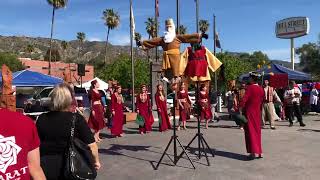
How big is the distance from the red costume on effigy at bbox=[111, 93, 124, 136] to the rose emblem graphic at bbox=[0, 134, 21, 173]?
12023 millimetres

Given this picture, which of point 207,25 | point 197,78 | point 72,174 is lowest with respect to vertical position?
point 72,174

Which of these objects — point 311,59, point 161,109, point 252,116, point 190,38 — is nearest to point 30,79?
point 161,109

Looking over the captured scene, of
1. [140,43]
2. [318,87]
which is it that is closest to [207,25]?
[318,87]

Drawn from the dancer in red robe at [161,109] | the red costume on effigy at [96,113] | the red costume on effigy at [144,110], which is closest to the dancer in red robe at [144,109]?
the red costume on effigy at [144,110]

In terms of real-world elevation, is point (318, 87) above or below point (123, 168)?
above

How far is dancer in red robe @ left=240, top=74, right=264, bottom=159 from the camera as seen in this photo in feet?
32.9

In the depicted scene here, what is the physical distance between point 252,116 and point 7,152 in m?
8.01

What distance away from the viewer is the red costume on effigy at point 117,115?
14.8m

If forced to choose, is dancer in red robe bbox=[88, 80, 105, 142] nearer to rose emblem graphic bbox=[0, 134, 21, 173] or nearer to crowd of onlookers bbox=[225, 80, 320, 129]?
crowd of onlookers bbox=[225, 80, 320, 129]

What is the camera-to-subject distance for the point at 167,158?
10.2 metres

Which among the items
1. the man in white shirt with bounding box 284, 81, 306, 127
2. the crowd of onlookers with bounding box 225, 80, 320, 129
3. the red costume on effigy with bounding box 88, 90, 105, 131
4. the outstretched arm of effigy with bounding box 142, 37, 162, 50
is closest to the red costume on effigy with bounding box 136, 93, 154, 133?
→ the red costume on effigy with bounding box 88, 90, 105, 131

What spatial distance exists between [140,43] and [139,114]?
604cm

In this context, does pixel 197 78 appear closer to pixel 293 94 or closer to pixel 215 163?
pixel 215 163

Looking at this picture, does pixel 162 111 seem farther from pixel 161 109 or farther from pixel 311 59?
pixel 311 59
